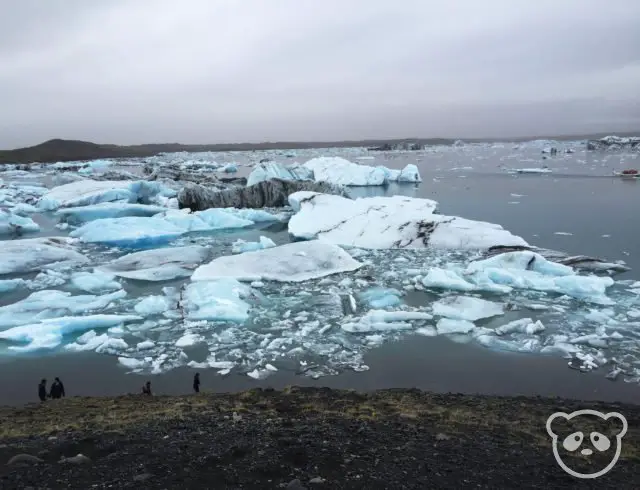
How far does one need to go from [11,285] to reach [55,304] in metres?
2.50

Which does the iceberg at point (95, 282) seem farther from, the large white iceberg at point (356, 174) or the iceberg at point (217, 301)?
the large white iceberg at point (356, 174)

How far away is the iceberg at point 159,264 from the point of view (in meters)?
11.3

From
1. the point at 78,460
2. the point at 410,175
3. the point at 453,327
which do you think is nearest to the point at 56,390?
the point at 78,460

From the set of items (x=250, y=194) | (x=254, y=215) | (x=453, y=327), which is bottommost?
(x=453, y=327)

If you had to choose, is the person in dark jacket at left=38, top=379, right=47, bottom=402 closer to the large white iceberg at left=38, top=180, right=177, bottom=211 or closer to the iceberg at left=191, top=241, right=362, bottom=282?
the iceberg at left=191, top=241, right=362, bottom=282

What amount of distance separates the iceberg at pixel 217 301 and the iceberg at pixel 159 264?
1.63 meters

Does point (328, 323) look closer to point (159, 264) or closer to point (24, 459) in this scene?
point (24, 459)

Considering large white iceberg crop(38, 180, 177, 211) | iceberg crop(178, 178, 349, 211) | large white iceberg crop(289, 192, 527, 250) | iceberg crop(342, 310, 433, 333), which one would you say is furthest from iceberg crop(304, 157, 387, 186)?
iceberg crop(342, 310, 433, 333)

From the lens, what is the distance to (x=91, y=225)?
16516 mm

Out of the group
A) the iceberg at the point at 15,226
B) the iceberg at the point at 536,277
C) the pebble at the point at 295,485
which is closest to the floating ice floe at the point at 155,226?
the iceberg at the point at 15,226

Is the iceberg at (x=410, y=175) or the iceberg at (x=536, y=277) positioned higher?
the iceberg at (x=410, y=175)

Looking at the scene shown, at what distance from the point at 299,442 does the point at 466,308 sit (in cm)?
537

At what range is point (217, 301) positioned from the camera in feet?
28.8

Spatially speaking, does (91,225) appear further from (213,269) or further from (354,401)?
(354,401)
